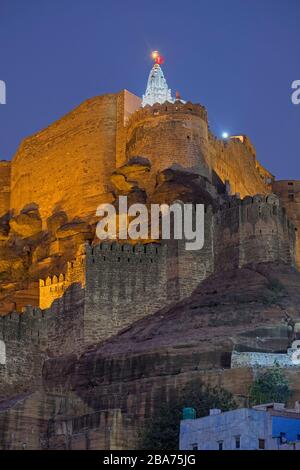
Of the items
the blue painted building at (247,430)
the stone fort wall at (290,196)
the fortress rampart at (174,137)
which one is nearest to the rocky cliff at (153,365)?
the blue painted building at (247,430)

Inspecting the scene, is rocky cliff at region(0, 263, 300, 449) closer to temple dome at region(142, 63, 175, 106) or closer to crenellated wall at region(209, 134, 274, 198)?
crenellated wall at region(209, 134, 274, 198)

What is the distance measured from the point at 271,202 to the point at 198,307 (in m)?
7.74

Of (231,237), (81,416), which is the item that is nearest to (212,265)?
(231,237)

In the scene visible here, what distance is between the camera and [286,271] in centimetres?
6669

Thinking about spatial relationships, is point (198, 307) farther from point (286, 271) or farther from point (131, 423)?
point (131, 423)

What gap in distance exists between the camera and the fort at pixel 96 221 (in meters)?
66.5

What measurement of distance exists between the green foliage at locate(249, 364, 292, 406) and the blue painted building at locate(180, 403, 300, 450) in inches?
181

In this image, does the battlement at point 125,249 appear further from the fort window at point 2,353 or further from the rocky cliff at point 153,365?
the fort window at point 2,353

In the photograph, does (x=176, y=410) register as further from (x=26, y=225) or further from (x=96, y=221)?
(x=26, y=225)

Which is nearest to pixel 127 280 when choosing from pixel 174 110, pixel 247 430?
pixel 174 110

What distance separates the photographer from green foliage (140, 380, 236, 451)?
176 feet

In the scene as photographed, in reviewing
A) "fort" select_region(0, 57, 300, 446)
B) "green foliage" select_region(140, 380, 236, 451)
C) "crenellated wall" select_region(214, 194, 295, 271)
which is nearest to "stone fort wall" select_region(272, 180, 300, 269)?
"fort" select_region(0, 57, 300, 446)

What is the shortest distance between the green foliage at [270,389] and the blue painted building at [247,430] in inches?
181
